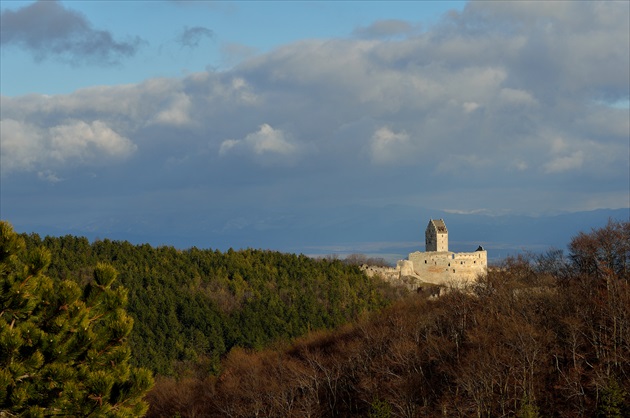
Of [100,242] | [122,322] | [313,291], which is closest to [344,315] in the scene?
[313,291]

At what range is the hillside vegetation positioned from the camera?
176 feet

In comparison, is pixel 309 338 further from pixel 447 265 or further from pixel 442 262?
pixel 442 262

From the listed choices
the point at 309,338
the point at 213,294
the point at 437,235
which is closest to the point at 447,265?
the point at 437,235

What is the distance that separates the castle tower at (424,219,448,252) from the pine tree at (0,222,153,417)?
4851 inches

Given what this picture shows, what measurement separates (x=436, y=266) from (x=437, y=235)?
21.2 feet

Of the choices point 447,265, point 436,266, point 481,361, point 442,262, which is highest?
point 442,262

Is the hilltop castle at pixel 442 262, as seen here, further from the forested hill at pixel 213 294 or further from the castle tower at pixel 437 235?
the forested hill at pixel 213 294

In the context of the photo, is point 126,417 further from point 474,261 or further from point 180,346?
point 474,261

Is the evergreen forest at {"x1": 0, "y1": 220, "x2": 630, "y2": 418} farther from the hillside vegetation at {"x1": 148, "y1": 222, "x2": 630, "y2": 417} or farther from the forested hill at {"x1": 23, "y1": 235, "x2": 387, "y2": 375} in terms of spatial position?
the forested hill at {"x1": 23, "y1": 235, "x2": 387, "y2": 375}

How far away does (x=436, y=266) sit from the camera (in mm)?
140000

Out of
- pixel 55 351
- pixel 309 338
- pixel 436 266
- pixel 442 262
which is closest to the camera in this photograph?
pixel 55 351

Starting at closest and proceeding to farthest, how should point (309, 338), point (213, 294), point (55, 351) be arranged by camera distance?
point (55, 351)
point (309, 338)
point (213, 294)

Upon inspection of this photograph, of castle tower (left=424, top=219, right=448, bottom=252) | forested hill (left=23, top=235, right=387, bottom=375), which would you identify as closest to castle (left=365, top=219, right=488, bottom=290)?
castle tower (left=424, top=219, right=448, bottom=252)

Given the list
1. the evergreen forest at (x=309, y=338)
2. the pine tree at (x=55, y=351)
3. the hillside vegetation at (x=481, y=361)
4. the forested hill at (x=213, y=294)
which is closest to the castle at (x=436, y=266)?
the forested hill at (x=213, y=294)
